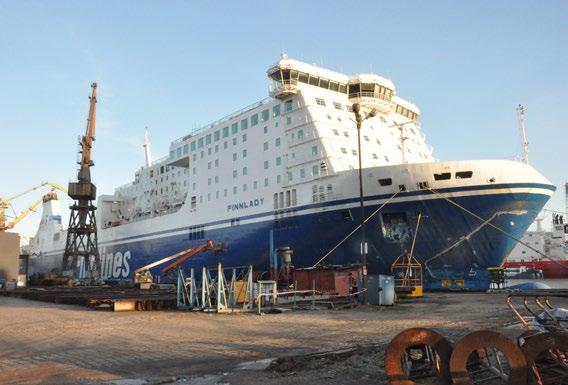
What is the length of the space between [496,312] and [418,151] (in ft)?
75.6

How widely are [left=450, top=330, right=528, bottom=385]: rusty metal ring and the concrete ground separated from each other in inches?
58.2

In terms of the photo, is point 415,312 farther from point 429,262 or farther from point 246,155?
point 246,155

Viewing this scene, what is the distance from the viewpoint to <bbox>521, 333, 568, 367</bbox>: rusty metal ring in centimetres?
470

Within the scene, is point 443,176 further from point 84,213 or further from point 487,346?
point 84,213

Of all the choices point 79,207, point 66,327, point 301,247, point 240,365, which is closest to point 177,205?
point 79,207

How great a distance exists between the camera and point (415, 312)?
16203mm

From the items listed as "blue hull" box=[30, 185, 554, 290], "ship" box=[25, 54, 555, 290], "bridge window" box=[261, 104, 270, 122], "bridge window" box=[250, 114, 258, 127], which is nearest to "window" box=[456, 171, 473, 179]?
"ship" box=[25, 54, 555, 290]

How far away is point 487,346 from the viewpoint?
4.85m

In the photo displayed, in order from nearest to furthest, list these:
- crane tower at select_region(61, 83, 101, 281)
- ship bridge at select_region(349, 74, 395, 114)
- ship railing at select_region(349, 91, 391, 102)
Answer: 1. ship bridge at select_region(349, 74, 395, 114)
2. ship railing at select_region(349, 91, 391, 102)
3. crane tower at select_region(61, 83, 101, 281)

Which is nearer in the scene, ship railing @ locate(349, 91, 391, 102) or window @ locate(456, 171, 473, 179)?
window @ locate(456, 171, 473, 179)

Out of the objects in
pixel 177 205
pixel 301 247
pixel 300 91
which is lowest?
pixel 301 247

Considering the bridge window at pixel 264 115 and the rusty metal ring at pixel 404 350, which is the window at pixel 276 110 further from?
the rusty metal ring at pixel 404 350

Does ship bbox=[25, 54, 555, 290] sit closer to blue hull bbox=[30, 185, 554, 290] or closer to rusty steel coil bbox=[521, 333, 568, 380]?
blue hull bbox=[30, 185, 554, 290]

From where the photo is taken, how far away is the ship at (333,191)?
84.4 ft
